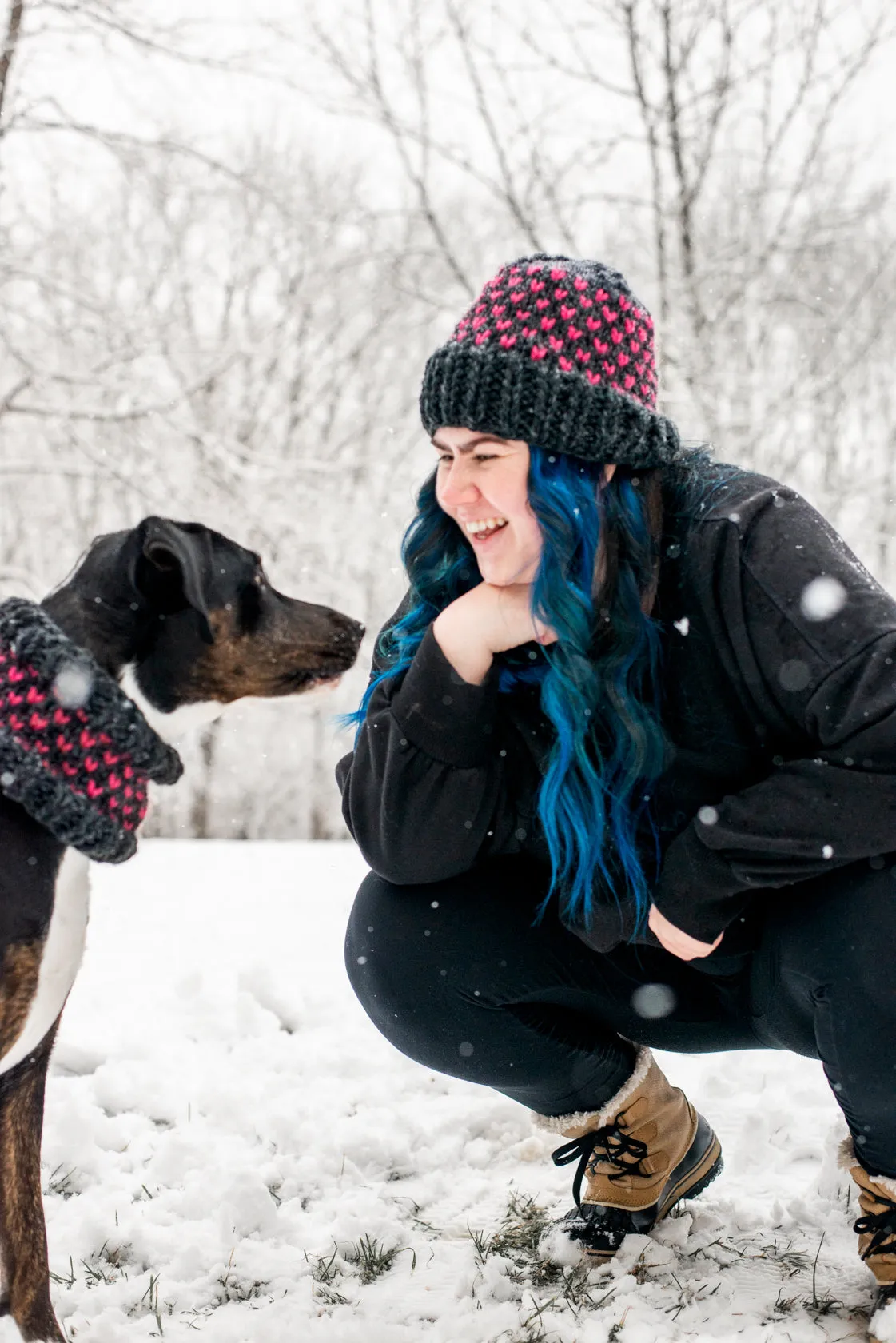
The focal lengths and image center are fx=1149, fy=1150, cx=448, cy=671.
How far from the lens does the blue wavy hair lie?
1.95 m

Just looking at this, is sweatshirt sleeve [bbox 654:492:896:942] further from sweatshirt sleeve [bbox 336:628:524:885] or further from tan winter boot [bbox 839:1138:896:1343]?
tan winter boot [bbox 839:1138:896:1343]

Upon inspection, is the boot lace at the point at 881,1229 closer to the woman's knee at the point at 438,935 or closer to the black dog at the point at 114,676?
the woman's knee at the point at 438,935

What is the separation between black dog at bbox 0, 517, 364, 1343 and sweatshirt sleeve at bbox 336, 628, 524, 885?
1.47ft

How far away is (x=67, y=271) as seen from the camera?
26.1 ft

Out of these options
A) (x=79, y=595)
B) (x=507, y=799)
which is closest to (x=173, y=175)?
(x=79, y=595)

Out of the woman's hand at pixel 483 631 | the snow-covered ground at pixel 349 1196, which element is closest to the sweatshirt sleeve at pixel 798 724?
the woman's hand at pixel 483 631

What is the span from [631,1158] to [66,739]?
1352 millimetres

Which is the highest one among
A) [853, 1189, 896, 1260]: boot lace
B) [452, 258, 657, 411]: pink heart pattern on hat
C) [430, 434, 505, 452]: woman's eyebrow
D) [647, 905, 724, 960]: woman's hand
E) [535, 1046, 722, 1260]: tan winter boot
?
[452, 258, 657, 411]: pink heart pattern on hat

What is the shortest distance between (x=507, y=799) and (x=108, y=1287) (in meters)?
1.15

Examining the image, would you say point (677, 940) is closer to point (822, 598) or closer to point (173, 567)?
point (822, 598)

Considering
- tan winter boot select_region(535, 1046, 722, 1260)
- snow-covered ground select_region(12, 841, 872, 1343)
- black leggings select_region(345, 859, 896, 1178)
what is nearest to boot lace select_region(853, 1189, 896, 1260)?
snow-covered ground select_region(12, 841, 872, 1343)

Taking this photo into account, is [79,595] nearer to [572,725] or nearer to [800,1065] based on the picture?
[572,725]

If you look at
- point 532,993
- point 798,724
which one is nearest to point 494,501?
point 798,724

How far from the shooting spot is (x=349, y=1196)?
8.05 feet
